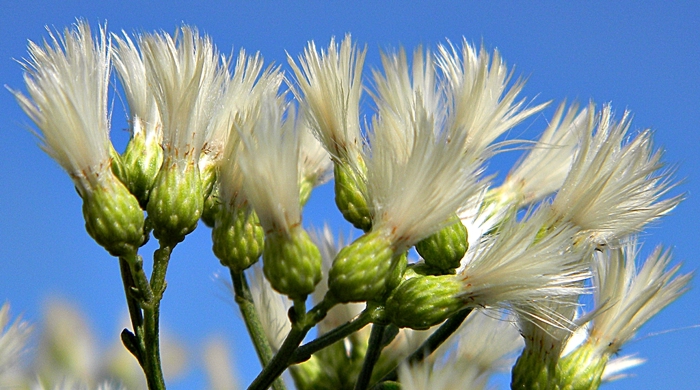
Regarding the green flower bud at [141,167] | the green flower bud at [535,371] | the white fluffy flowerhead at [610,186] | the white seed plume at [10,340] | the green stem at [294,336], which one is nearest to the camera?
the green stem at [294,336]

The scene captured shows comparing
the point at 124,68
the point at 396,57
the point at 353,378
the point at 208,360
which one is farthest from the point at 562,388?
the point at 208,360

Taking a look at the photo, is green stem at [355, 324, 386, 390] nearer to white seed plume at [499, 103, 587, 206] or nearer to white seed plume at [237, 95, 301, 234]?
white seed plume at [237, 95, 301, 234]

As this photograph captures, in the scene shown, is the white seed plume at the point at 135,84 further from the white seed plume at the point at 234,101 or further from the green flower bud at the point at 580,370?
the green flower bud at the point at 580,370

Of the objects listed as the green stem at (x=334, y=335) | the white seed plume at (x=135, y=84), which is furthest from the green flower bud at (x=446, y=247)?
the white seed plume at (x=135, y=84)

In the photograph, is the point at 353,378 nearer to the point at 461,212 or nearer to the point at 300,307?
the point at 461,212

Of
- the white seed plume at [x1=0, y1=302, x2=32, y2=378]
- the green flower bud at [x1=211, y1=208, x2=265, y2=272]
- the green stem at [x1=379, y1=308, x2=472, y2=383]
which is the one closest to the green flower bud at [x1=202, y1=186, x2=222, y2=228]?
the green flower bud at [x1=211, y1=208, x2=265, y2=272]
